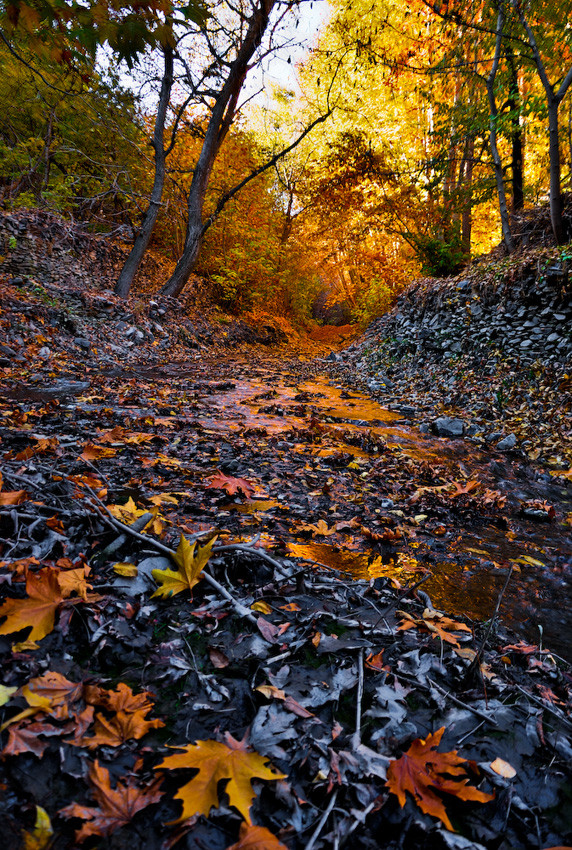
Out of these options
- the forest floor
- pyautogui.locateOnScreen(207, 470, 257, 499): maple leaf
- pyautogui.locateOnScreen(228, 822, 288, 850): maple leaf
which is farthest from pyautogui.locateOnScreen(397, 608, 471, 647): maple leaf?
pyautogui.locateOnScreen(207, 470, 257, 499): maple leaf

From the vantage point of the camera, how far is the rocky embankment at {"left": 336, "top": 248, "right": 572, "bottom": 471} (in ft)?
16.0

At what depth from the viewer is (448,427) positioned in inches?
203

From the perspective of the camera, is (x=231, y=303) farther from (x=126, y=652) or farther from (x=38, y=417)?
(x=126, y=652)

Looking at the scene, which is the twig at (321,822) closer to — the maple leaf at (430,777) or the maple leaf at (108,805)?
the maple leaf at (430,777)

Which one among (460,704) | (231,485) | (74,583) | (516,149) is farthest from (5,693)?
(516,149)

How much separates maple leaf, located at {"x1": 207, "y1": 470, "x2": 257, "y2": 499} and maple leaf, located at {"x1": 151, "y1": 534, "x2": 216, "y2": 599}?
3.57 feet

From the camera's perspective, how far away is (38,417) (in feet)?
12.5

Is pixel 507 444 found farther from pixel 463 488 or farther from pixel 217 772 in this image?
pixel 217 772

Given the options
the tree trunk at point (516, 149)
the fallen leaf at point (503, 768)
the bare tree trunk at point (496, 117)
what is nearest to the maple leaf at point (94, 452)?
the fallen leaf at point (503, 768)

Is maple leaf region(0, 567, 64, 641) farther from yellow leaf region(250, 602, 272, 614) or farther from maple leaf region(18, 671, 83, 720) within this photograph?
yellow leaf region(250, 602, 272, 614)

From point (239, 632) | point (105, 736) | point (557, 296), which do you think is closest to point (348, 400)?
point (557, 296)

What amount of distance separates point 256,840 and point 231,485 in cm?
200

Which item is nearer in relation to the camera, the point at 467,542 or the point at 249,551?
the point at 249,551

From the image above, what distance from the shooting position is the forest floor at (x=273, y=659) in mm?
897
